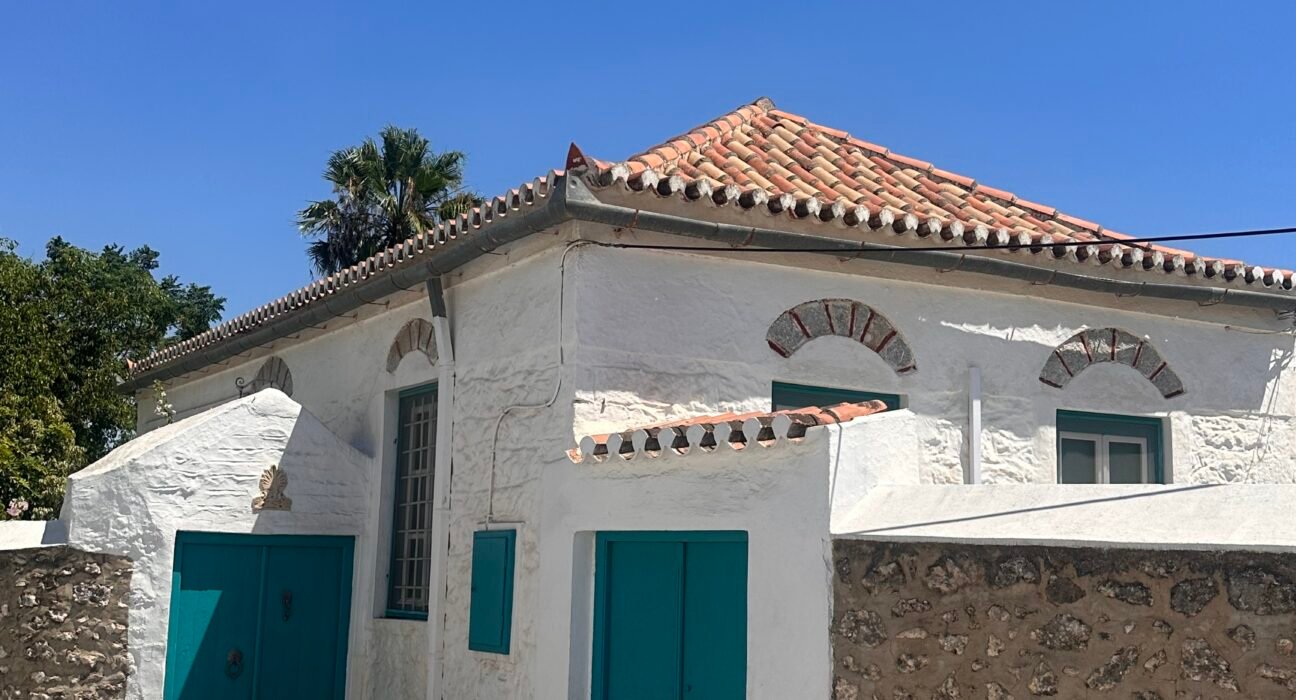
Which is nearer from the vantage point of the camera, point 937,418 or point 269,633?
point 937,418

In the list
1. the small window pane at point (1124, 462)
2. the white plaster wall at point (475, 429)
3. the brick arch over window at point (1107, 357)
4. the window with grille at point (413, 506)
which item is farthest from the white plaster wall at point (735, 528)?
the small window pane at point (1124, 462)

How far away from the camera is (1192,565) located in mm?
4953

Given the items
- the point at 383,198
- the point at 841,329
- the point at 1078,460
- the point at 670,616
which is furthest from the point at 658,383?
the point at 383,198

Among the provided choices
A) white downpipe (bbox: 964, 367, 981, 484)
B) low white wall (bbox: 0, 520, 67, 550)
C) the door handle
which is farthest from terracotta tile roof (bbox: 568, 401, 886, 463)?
low white wall (bbox: 0, 520, 67, 550)

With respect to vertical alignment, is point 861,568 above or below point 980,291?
below

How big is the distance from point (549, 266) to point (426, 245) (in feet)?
4.22

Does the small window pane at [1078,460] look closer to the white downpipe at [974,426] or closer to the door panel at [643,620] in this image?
the white downpipe at [974,426]

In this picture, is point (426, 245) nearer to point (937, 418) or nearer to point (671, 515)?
point (671, 515)

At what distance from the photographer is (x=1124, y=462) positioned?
10.2m

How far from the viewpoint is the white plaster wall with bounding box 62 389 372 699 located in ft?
30.5

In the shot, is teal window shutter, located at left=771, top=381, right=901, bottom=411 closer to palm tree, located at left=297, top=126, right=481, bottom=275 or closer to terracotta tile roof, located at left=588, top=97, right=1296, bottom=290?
terracotta tile roof, located at left=588, top=97, right=1296, bottom=290

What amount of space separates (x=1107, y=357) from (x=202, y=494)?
22.7 feet

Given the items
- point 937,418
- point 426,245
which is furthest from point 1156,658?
point 426,245

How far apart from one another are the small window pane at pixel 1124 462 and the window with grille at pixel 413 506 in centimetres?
524
